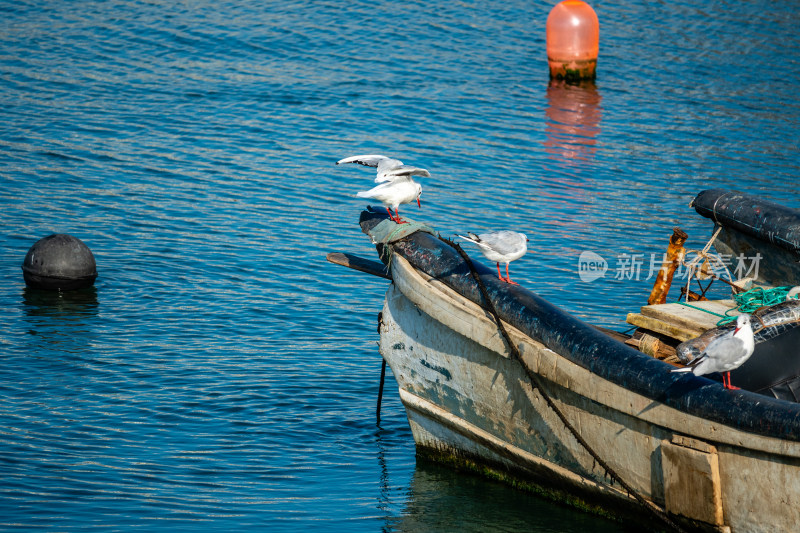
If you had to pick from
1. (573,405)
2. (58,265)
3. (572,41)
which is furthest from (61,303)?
(572,41)

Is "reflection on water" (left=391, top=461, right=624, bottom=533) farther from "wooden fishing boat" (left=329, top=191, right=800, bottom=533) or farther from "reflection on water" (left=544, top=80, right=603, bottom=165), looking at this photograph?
"reflection on water" (left=544, top=80, right=603, bottom=165)

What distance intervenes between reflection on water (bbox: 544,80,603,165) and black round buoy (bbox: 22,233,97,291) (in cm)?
1083

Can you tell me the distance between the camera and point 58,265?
12.3 meters

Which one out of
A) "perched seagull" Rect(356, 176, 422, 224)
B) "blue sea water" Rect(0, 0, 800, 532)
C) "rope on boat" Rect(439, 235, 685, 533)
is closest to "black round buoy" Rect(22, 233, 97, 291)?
"blue sea water" Rect(0, 0, 800, 532)

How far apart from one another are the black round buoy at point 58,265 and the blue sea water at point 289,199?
0.72 feet

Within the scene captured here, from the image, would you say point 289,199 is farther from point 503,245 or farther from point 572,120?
point 503,245

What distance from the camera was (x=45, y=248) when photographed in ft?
40.4

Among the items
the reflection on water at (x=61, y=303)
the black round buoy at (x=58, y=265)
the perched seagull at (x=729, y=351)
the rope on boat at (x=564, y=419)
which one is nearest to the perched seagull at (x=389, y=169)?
the rope on boat at (x=564, y=419)

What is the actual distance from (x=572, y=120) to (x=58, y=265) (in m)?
14.2

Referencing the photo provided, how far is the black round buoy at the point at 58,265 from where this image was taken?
1227 centimetres

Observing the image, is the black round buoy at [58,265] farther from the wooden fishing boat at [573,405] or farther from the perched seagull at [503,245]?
the perched seagull at [503,245]

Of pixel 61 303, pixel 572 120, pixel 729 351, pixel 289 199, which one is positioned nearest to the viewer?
pixel 729 351

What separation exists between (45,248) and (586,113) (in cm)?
1524

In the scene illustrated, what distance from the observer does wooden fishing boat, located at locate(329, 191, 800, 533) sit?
20.3 ft
